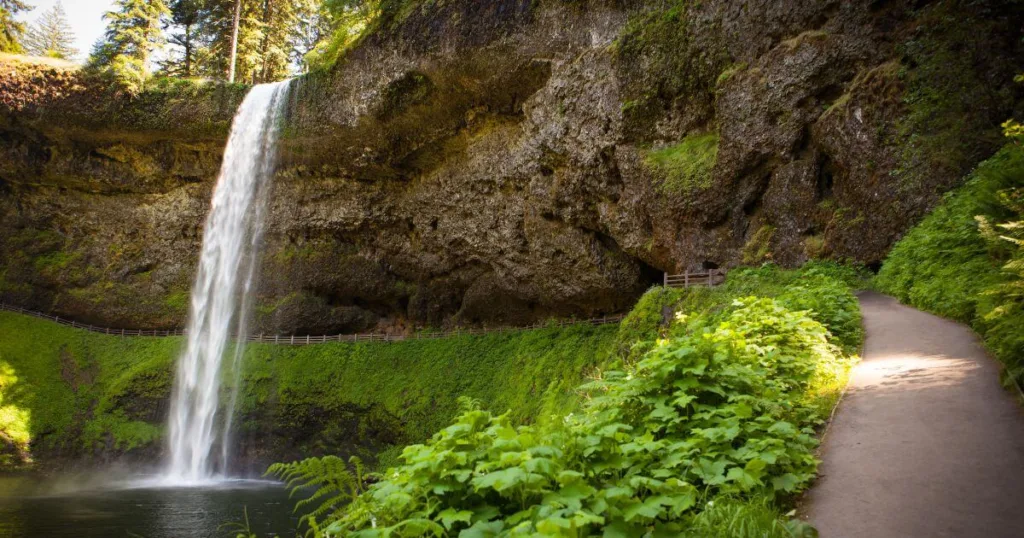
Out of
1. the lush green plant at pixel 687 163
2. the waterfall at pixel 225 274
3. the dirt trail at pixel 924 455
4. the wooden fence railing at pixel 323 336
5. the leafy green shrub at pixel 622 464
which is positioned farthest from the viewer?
the wooden fence railing at pixel 323 336

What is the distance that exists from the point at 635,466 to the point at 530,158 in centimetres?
2072

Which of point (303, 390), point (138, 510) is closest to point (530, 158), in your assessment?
point (303, 390)

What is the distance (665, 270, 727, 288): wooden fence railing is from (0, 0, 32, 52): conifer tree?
4058 centimetres

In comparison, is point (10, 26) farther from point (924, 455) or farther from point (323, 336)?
point (924, 455)

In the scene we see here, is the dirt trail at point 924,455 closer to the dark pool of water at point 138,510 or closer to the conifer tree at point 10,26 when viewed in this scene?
the dark pool of water at point 138,510

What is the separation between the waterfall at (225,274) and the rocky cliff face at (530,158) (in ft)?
3.66

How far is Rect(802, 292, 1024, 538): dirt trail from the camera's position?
133 inches

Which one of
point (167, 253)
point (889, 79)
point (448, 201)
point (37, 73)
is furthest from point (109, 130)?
point (889, 79)

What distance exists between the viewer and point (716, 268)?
62.1 ft

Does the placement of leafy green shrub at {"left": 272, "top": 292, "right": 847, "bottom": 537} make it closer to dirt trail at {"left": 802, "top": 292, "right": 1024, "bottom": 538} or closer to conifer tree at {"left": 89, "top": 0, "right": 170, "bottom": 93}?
dirt trail at {"left": 802, "top": 292, "right": 1024, "bottom": 538}

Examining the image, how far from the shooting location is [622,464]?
3.58 meters

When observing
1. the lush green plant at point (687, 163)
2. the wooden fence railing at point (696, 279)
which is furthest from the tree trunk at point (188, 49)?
the wooden fence railing at point (696, 279)

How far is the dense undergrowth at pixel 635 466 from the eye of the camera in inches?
121

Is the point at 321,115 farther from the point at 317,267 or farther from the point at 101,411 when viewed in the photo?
the point at 101,411
